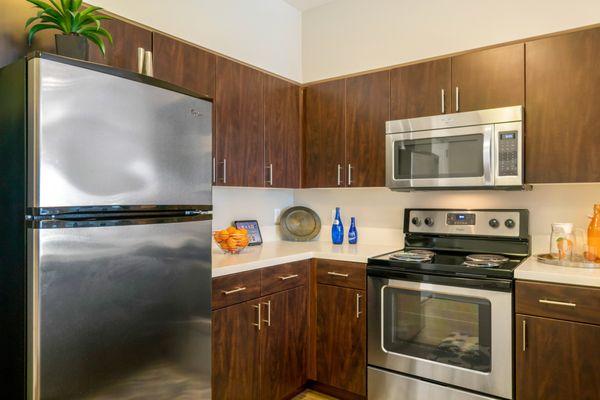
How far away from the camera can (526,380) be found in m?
1.93

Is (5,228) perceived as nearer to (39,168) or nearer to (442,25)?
(39,168)

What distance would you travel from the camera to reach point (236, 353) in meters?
2.08

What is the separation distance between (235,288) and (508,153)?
1638mm

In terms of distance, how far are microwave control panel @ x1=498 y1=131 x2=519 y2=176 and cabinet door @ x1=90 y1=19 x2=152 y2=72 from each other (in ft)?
6.35

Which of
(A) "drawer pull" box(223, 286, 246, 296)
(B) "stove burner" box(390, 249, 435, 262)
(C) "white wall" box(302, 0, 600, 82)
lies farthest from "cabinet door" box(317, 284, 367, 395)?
(C) "white wall" box(302, 0, 600, 82)

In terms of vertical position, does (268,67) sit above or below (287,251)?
above

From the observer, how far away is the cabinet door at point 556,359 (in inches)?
70.7

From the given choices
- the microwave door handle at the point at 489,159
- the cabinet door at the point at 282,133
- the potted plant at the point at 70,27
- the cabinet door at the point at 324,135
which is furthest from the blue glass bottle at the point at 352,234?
the potted plant at the point at 70,27

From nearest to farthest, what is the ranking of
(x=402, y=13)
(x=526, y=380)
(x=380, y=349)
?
(x=526, y=380), (x=380, y=349), (x=402, y=13)

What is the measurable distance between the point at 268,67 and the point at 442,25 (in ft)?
3.92

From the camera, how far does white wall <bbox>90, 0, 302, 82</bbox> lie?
213 centimetres

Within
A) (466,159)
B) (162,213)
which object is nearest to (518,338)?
(466,159)

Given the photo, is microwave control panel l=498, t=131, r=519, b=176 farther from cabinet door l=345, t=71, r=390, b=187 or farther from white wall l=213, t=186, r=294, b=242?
white wall l=213, t=186, r=294, b=242

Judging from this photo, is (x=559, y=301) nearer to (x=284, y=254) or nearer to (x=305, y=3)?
(x=284, y=254)
